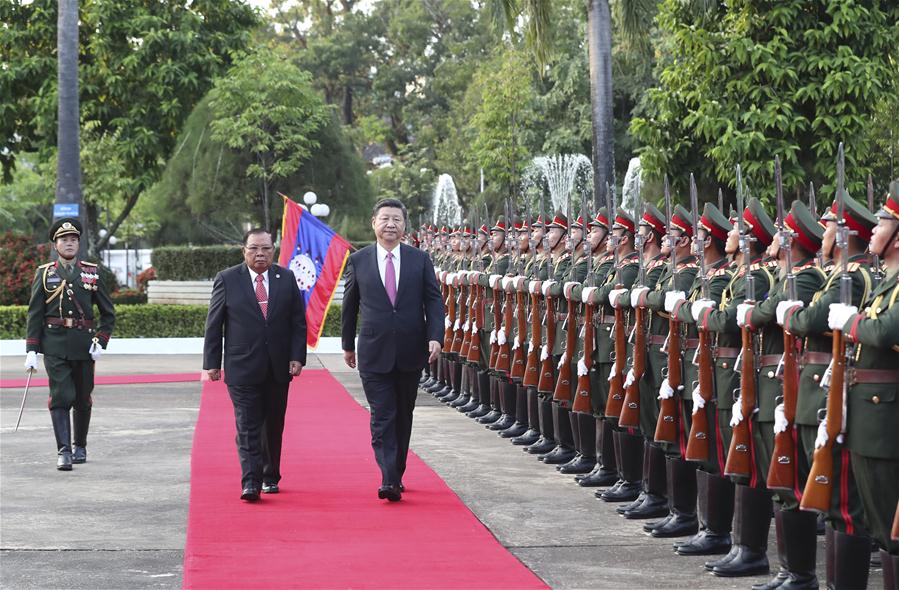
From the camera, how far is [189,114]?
31297mm

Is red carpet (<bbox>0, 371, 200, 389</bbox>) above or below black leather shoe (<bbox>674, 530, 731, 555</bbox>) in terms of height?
below

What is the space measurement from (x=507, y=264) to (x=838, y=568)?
773 centimetres

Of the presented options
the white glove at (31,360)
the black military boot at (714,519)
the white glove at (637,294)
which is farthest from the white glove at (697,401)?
the white glove at (31,360)

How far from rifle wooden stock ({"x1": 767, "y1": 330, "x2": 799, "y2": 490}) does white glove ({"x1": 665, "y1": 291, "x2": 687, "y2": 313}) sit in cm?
137

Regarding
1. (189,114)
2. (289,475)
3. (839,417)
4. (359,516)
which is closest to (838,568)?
(839,417)

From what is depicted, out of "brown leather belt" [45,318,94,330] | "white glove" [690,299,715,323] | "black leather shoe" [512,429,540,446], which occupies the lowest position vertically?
"black leather shoe" [512,429,540,446]

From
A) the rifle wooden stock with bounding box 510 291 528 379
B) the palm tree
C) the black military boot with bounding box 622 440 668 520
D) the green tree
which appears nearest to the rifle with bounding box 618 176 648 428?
the black military boot with bounding box 622 440 668 520

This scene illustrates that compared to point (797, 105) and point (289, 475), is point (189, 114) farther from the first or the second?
point (289, 475)

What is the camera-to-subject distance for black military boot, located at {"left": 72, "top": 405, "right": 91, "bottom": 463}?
424 inches

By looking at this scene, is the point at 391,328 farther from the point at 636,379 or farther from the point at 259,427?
the point at 636,379

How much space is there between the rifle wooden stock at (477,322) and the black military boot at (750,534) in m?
7.14

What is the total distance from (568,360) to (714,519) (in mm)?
2911

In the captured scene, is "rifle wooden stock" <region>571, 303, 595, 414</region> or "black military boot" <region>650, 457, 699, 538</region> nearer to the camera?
"black military boot" <region>650, 457, 699, 538</region>

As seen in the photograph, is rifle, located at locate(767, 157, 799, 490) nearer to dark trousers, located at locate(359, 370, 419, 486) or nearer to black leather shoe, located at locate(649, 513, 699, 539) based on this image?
black leather shoe, located at locate(649, 513, 699, 539)
